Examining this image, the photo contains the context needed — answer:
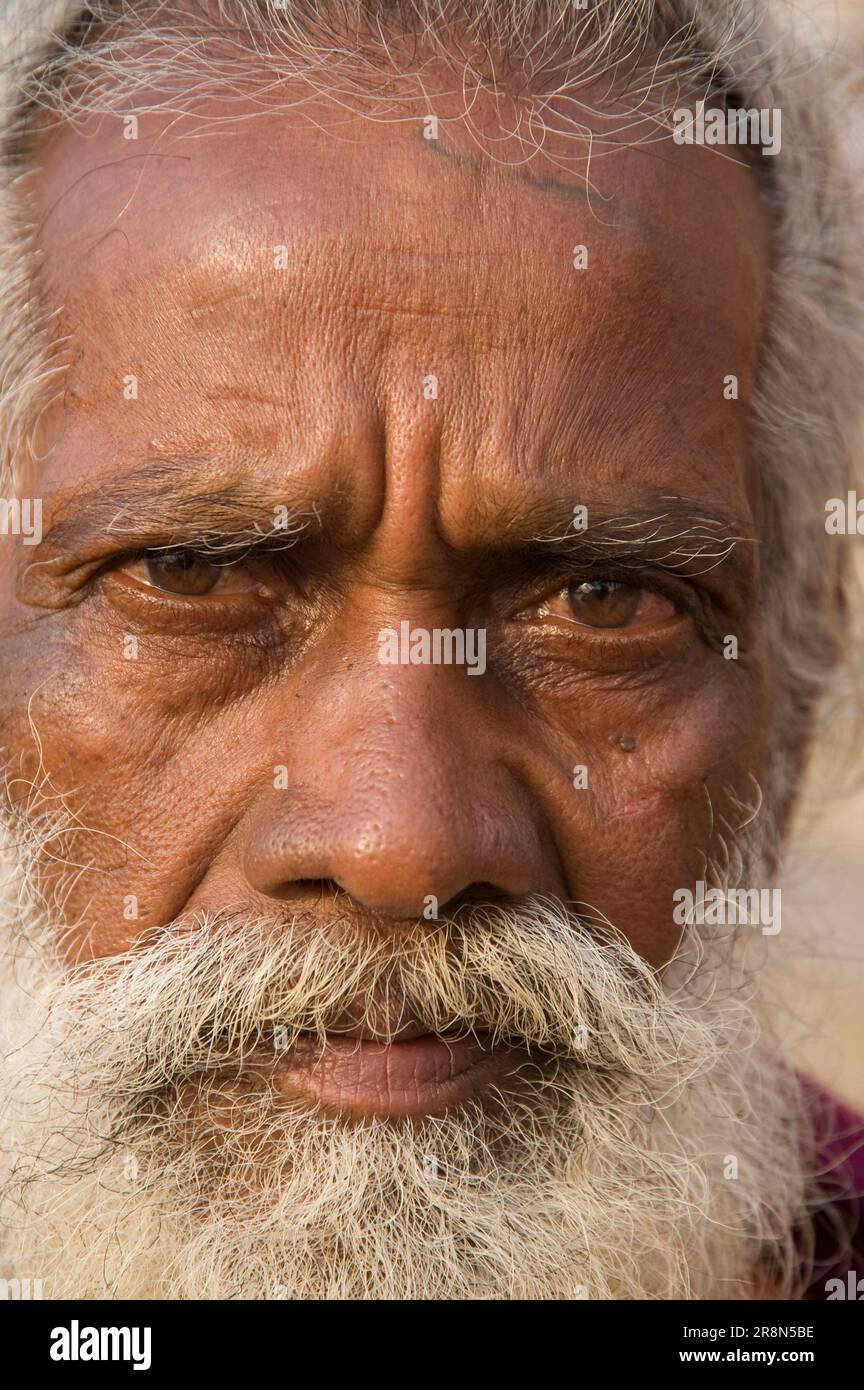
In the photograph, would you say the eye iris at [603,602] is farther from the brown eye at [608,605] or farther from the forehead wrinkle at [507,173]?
the forehead wrinkle at [507,173]

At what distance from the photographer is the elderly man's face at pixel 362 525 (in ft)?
4.99

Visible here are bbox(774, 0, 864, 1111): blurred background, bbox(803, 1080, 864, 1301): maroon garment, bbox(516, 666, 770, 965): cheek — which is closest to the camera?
bbox(516, 666, 770, 965): cheek

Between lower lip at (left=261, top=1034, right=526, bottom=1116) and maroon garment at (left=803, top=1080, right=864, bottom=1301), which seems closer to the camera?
lower lip at (left=261, top=1034, right=526, bottom=1116)

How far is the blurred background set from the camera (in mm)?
2326

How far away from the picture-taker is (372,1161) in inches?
59.4

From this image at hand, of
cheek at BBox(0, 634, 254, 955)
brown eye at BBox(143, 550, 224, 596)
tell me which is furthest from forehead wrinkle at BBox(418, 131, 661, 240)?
cheek at BBox(0, 634, 254, 955)

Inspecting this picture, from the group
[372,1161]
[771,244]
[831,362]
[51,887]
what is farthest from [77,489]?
[831,362]

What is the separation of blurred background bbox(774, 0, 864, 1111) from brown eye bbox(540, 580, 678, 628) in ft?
2.85

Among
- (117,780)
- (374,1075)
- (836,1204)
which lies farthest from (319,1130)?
(836,1204)

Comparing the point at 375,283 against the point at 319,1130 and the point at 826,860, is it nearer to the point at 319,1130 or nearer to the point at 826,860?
the point at 319,1130

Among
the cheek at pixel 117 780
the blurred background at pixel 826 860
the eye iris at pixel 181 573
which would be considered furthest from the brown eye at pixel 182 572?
the blurred background at pixel 826 860

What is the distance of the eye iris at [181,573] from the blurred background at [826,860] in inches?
54.6

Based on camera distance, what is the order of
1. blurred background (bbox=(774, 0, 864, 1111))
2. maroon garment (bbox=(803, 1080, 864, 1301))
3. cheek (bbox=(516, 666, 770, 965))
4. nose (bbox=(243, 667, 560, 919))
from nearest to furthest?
1. nose (bbox=(243, 667, 560, 919))
2. cheek (bbox=(516, 666, 770, 965))
3. blurred background (bbox=(774, 0, 864, 1111))
4. maroon garment (bbox=(803, 1080, 864, 1301))

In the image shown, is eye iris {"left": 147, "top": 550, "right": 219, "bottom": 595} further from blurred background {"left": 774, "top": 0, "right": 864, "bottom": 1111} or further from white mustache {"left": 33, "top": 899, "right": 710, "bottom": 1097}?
blurred background {"left": 774, "top": 0, "right": 864, "bottom": 1111}
